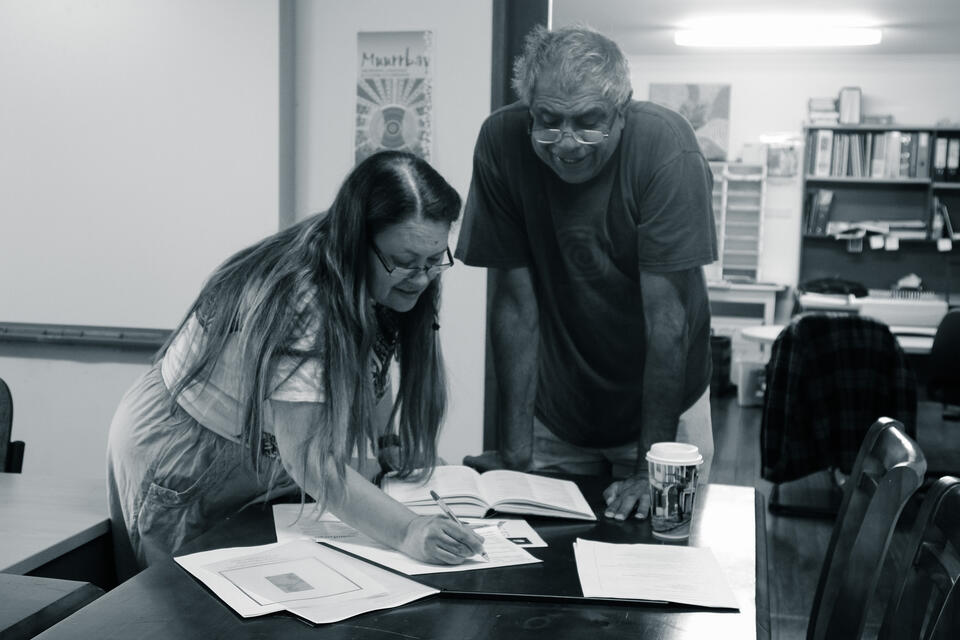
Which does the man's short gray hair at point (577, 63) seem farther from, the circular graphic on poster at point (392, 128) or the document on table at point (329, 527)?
the circular graphic on poster at point (392, 128)

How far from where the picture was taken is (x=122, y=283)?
3080 mm

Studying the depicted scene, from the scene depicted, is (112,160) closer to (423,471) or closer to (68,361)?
(68,361)

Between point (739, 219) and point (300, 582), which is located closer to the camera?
point (300, 582)

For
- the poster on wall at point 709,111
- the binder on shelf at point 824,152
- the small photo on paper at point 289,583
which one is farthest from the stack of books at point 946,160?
the small photo on paper at point 289,583

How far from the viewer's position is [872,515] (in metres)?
1.24

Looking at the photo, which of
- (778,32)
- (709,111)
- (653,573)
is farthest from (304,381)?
(709,111)

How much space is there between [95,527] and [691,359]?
1202 millimetres

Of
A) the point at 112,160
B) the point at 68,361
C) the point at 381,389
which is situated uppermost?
the point at 112,160

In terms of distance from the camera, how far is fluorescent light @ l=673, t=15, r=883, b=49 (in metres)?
6.27

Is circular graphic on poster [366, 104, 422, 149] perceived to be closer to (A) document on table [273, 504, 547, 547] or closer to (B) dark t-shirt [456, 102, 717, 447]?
(B) dark t-shirt [456, 102, 717, 447]

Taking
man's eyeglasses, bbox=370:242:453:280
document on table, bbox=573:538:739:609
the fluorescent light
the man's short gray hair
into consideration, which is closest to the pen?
document on table, bbox=573:538:739:609

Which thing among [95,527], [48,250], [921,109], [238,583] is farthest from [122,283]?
[921,109]

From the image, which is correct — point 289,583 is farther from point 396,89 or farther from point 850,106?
point 850,106

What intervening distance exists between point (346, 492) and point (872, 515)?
717mm
